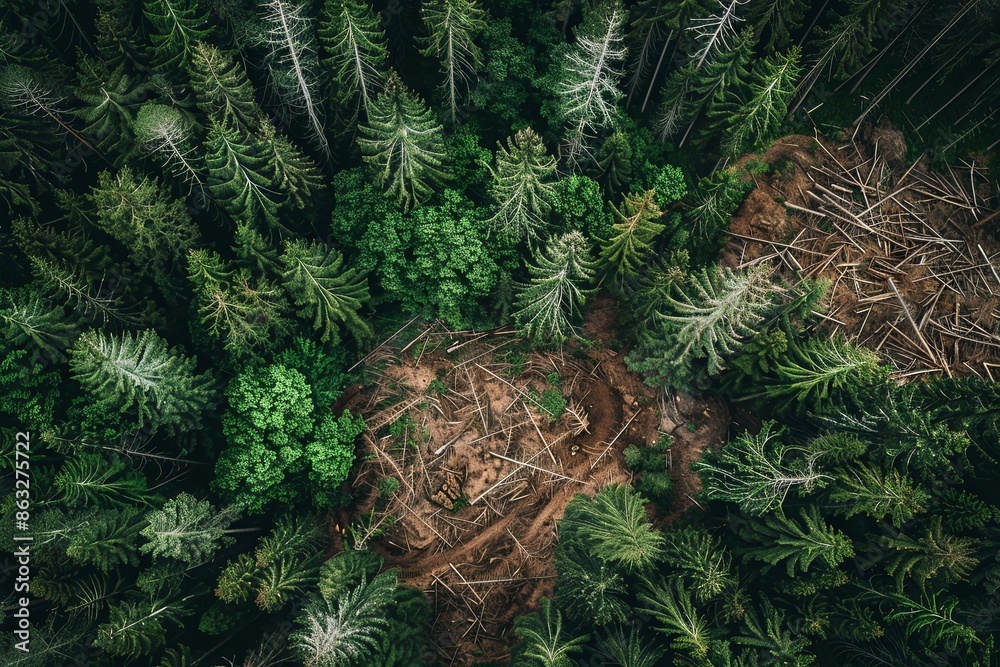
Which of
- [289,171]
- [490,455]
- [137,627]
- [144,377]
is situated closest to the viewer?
[137,627]

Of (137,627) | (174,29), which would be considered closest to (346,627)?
(137,627)

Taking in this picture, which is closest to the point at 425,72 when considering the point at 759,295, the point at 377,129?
the point at 377,129

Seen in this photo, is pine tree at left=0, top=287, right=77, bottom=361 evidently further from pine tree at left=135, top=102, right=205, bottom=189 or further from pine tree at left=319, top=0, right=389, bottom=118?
pine tree at left=319, top=0, right=389, bottom=118

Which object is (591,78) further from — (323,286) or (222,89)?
(222,89)

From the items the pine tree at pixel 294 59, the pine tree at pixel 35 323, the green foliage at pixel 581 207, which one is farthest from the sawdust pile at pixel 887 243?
the pine tree at pixel 35 323

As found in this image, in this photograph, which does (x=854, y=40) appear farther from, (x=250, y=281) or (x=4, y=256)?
(x=4, y=256)

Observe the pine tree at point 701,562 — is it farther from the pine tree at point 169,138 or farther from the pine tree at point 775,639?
the pine tree at point 169,138
